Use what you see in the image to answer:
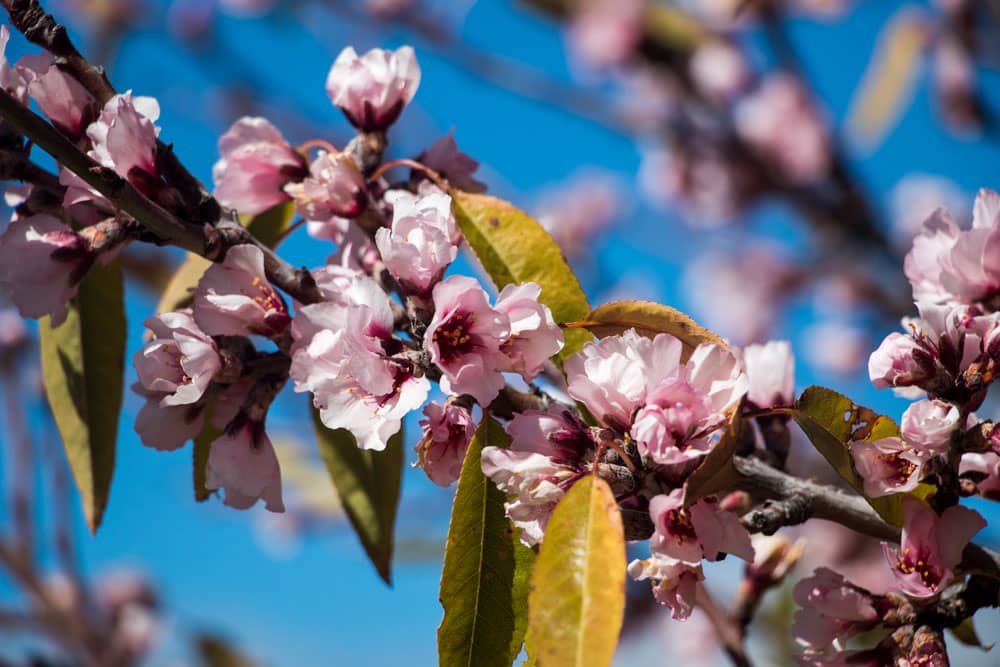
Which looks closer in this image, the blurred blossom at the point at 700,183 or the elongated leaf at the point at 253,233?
the elongated leaf at the point at 253,233

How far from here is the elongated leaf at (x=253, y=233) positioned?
2.77 ft

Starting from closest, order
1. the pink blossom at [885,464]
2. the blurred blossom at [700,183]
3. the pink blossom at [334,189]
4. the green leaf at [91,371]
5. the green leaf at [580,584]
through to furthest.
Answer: the green leaf at [580,584]
the pink blossom at [885,464]
the pink blossom at [334,189]
the green leaf at [91,371]
the blurred blossom at [700,183]

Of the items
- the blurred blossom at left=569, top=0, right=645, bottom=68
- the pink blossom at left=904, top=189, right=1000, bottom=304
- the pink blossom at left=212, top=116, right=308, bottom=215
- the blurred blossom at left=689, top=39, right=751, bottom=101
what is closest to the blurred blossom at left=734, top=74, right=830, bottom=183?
the blurred blossom at left=689, top=39, right=751, bottom=101

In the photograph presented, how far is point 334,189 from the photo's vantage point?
71cm

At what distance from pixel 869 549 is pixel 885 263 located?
1.14 m

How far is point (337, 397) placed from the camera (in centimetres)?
60

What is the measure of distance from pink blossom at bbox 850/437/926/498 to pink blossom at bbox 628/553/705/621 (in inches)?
5.0

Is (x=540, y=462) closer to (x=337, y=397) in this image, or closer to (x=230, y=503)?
(x=337, y=397)

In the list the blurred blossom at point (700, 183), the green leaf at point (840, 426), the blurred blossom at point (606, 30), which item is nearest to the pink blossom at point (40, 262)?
the green leaf at point (840, 426)

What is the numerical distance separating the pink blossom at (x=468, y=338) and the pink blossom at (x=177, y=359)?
0.55 ft

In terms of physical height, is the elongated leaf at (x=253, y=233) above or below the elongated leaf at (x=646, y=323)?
above

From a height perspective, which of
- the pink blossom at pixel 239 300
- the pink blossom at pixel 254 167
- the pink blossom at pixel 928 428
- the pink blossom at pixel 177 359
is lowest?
the pink blossom at pixel 928 428

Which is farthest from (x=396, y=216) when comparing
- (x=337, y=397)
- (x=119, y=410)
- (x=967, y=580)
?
(x=967, y=580)

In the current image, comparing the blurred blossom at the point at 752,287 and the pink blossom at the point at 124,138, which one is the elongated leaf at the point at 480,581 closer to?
the pink blossom at the point at 124,138
